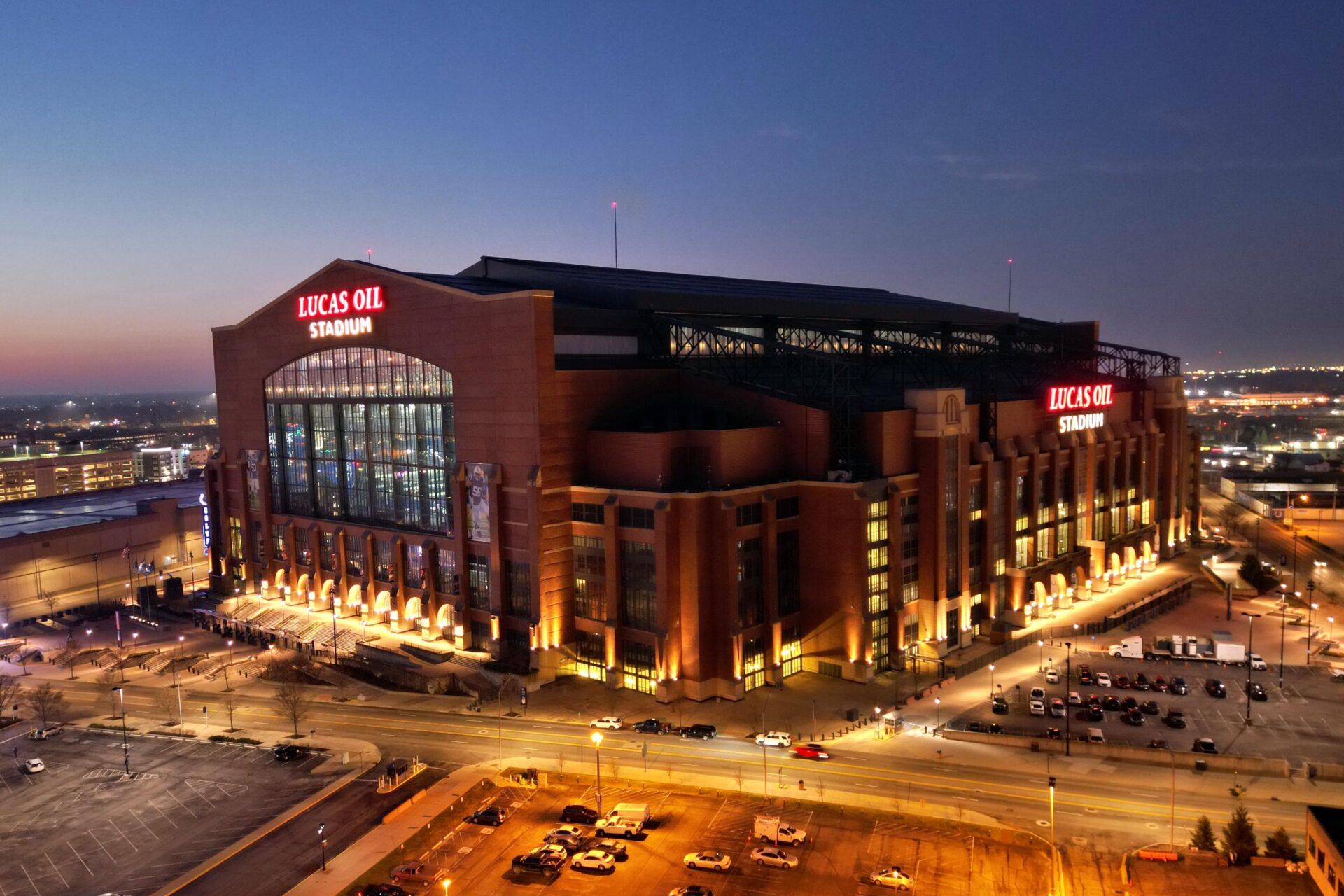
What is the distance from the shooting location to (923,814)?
5919 centimetres

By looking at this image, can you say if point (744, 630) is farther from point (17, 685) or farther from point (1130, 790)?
point (17, 685)

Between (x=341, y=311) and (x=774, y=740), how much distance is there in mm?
68835

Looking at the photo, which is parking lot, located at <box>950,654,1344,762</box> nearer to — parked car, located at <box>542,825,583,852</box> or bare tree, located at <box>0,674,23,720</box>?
parked car, located at <box>542,825,583,852</box>

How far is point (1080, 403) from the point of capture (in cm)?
12131

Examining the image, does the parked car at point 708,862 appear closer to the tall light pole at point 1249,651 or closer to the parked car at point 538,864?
the parked car at point 538,864

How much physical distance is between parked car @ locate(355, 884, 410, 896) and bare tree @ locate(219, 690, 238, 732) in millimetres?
34899

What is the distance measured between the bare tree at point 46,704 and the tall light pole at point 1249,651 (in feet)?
342

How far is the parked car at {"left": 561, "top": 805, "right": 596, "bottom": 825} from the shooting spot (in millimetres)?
58688

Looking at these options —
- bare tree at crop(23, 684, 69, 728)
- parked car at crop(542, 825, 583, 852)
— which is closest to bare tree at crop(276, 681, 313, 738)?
bare tree at crop(23, 684, 69, 728)

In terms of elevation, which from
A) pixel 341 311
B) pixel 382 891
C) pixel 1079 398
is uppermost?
pixel 341 311

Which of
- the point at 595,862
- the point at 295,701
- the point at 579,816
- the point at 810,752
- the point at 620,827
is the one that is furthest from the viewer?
the point at 295,701

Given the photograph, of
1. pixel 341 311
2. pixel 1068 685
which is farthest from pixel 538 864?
pixel 341 311

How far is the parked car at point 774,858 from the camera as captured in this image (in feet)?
173

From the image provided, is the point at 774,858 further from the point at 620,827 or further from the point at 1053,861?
the point at 1053,861
